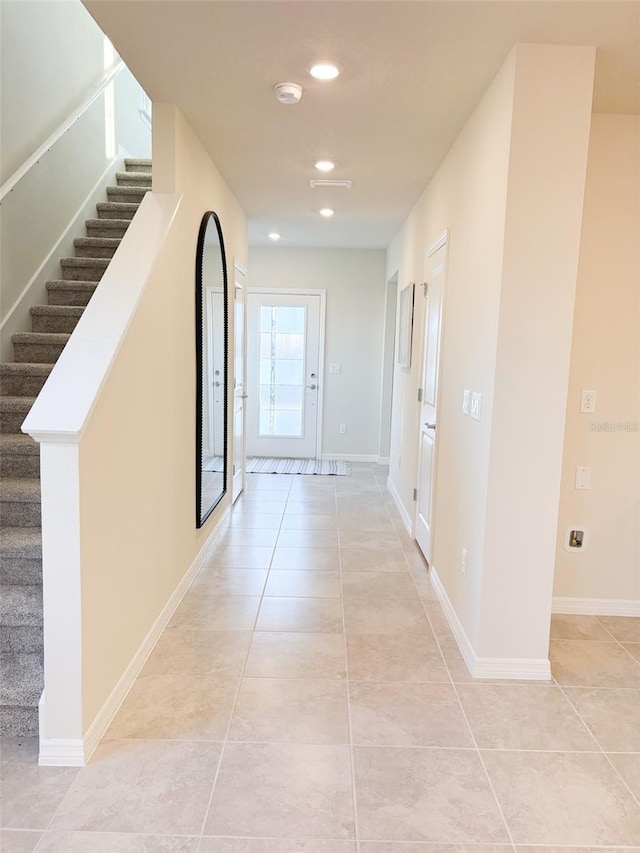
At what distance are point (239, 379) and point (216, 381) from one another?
3.46 feet

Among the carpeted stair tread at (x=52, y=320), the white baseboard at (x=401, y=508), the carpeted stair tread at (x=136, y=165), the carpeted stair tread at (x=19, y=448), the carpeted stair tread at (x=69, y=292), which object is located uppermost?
the carpeted stair tread at (x=136, y=165)

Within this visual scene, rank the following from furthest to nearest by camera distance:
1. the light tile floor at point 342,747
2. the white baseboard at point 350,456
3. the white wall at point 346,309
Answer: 1. the white baseboard at point 350,456
2. the white wall at point 346,309
3. the light tile floor at point 342,747

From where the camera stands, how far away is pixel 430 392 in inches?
142

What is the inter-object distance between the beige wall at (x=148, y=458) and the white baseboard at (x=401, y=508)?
1.58 metres

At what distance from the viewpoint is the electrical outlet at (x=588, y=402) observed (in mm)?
2787

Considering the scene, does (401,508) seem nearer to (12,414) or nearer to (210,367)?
(210,367)

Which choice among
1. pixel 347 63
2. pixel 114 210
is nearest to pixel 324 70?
pixel 347 63

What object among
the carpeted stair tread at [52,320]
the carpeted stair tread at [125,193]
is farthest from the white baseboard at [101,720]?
the carpeted stair tread at [125,193]

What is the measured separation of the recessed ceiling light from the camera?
2.24m

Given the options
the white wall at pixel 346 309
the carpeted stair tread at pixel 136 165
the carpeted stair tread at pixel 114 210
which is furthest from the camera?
the white wall at pixel 346 309

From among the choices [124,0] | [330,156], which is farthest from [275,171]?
[124,0]

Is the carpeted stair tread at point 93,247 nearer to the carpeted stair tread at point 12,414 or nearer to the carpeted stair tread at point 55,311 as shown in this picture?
the carpeted stair tread at point 55,311

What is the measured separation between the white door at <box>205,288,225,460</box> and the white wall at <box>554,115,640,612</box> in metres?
2.15

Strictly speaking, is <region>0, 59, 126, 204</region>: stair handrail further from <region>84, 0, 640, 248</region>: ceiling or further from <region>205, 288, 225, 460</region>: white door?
<region>205, 288, 225, 460</region>: white door
